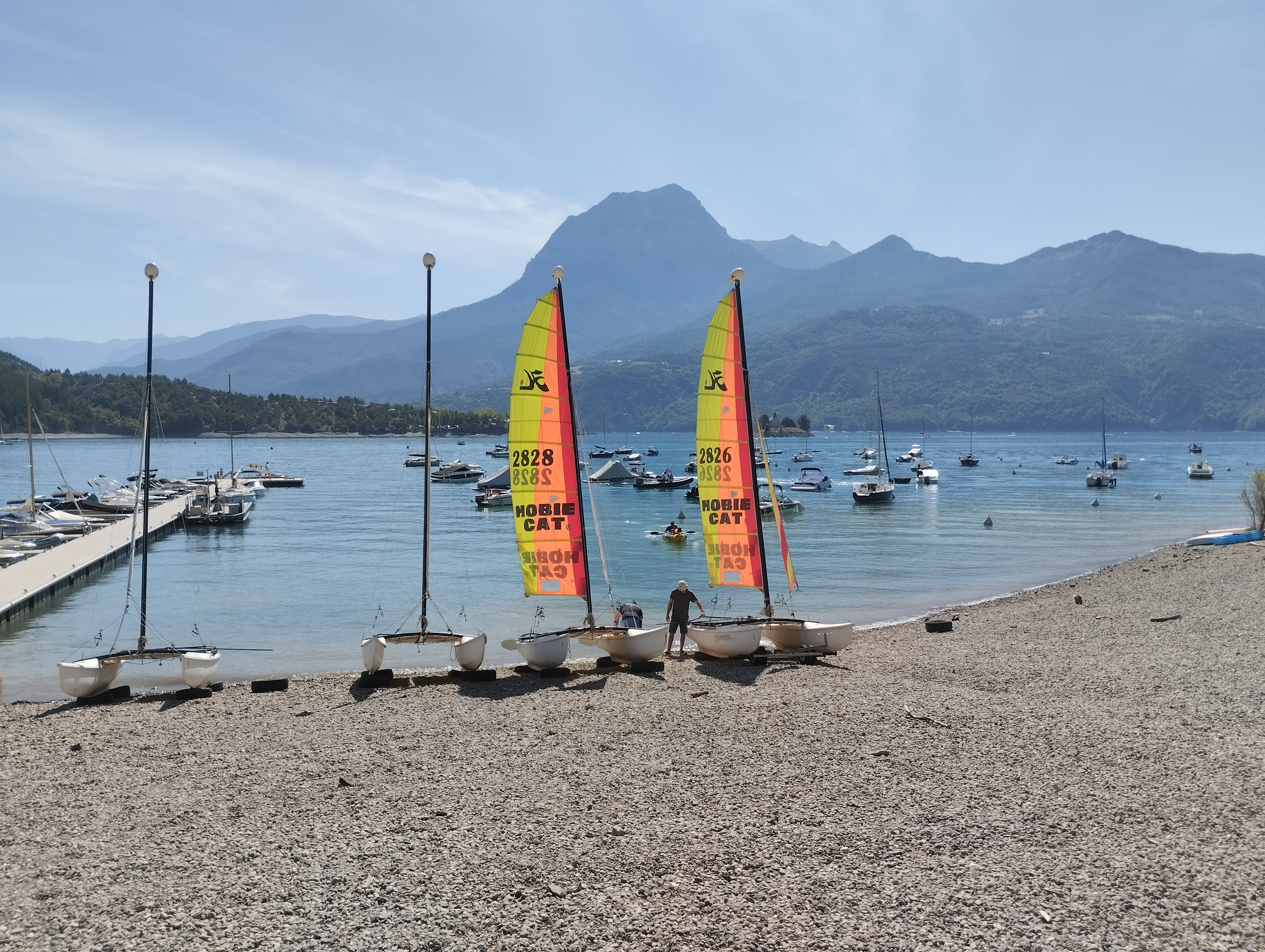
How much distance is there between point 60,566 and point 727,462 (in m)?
32.9

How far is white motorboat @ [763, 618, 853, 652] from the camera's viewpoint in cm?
1953

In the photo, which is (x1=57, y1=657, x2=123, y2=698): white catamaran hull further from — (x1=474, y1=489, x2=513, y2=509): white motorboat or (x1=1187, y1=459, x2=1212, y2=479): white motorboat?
(x1=1187, y1=459, x2=1212, y2=479): white motorboat

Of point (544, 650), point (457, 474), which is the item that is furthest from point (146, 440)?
point (457, 474)

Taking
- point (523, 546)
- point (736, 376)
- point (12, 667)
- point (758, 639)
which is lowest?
point (12, 667)

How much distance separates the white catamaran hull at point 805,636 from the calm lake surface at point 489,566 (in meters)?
5.13

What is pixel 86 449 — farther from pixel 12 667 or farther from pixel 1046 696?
pixel 1046 696

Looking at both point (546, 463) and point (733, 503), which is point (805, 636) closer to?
point (733, 503)

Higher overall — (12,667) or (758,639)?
(758,639)

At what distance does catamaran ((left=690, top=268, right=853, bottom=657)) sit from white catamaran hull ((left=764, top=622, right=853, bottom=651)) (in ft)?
0.05

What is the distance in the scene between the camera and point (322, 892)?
9055 mm

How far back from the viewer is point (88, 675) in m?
17.5

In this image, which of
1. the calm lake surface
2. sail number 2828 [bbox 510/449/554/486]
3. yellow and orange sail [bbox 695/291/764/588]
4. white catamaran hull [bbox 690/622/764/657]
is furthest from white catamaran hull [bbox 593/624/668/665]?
sail number 2828 [bbox 510/449/554/486]

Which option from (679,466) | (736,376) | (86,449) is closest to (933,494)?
(679,466)

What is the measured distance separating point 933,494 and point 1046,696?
78237 mm
